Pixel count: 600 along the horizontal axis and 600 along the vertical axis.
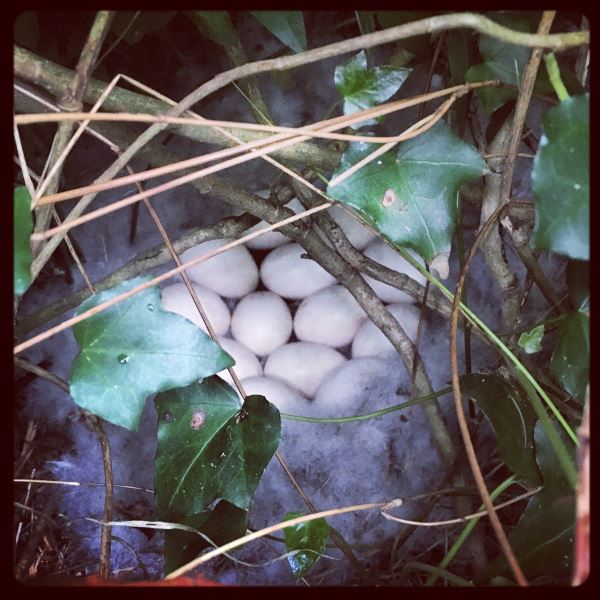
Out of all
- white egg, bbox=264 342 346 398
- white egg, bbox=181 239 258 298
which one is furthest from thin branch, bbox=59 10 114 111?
white egg, bbox=264 342 346 398

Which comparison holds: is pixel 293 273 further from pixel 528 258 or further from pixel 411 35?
pixel 411 35

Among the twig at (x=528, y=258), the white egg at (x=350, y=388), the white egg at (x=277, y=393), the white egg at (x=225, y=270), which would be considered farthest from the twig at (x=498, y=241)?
the white egg at (x=225, y=270)

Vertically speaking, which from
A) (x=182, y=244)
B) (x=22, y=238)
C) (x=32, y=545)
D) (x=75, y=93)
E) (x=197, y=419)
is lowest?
(x=32, y=545)

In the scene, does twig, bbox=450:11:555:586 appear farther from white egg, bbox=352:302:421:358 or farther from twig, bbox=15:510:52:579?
twig, bbox=15:510:52:579

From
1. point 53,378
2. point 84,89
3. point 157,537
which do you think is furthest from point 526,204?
point 157,537

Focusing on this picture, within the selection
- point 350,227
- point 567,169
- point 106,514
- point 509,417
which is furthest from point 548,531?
point 350,227
